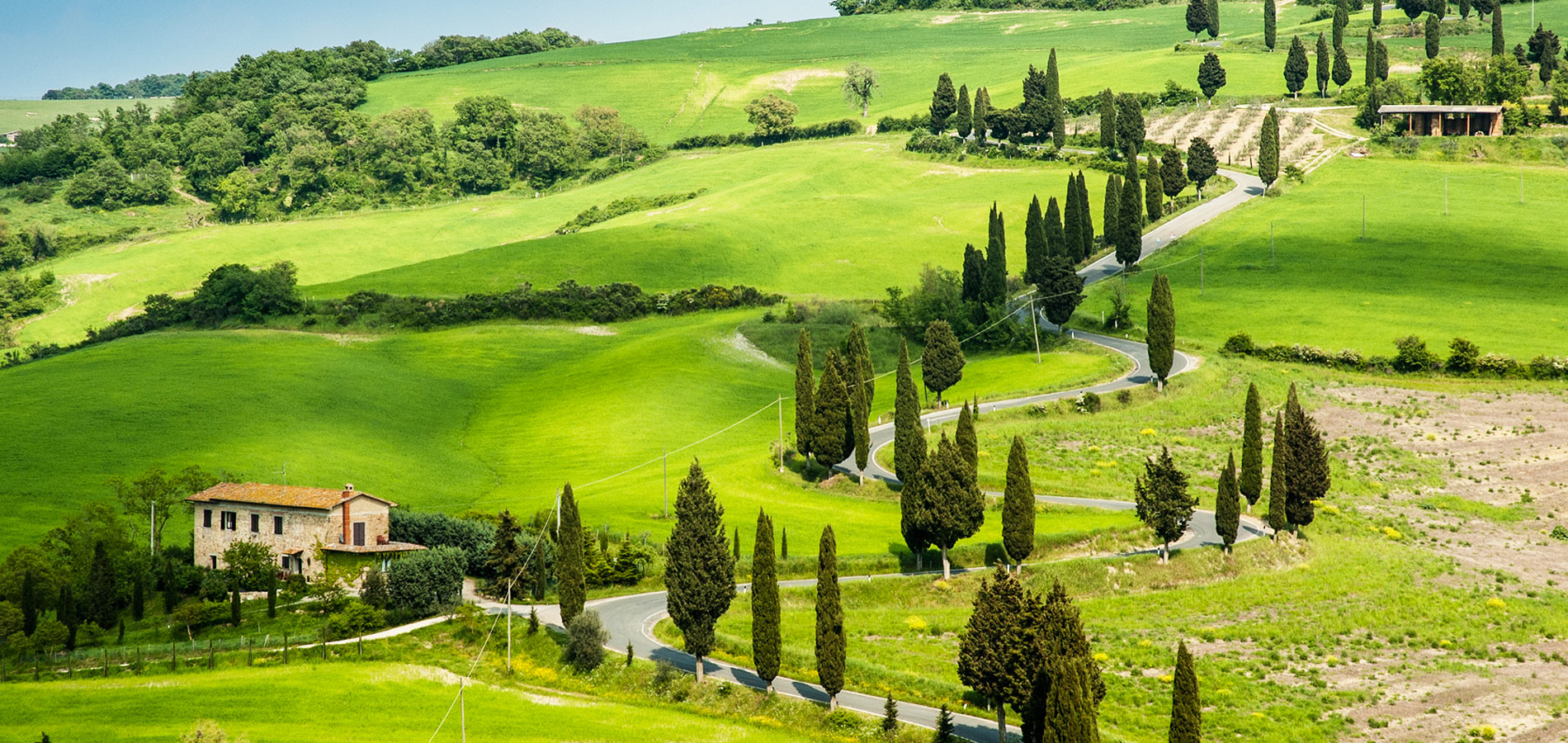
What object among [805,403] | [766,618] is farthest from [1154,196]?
[766,618]

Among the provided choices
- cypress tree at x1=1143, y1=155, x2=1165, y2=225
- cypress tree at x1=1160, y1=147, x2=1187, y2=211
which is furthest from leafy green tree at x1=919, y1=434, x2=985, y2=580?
cypress tree at x1=1160, y1=147, x2=1187, y2=211

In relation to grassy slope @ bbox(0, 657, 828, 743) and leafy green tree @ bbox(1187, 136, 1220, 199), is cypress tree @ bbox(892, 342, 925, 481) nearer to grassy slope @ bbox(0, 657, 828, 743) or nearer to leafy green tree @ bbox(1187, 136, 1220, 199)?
grassy slope @ bbox(0, 657, 828, 743)

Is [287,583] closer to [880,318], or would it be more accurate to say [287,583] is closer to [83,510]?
[83,510]

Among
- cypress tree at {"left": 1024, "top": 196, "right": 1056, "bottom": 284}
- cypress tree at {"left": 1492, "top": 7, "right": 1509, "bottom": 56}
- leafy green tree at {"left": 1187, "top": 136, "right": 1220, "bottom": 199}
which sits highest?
cypress tree at {"left": 1492, "top": 7, "right": 1509, "bottom": 56}

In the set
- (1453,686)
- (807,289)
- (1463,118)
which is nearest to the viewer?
(1453,686)

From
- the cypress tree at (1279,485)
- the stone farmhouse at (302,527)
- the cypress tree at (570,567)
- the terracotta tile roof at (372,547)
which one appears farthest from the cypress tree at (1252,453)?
the stone farmhouse at (302,527)

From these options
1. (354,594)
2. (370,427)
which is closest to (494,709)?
(354,594)
